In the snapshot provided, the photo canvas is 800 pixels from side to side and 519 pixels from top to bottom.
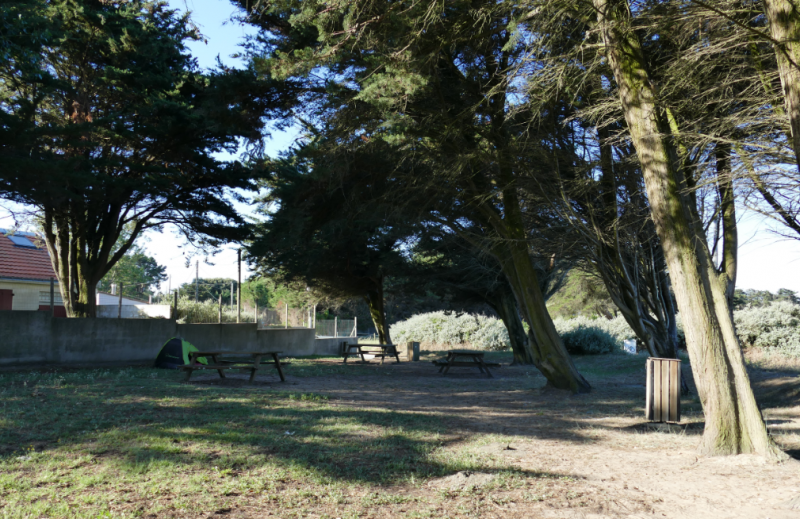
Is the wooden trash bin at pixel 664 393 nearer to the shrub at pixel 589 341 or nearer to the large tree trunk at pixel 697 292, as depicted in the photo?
the large tree trunk at pixel 697 292

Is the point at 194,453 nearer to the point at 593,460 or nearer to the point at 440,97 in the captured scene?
the point at 593,460

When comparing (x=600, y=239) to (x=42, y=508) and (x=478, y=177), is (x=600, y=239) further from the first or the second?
(x=42, y=508)

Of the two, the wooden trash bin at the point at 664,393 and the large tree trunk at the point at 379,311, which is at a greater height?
the large tree trunk at the point at 379,311

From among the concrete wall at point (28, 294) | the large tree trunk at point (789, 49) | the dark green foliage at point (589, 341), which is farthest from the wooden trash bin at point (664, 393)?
the concrete wall at point (28, 294)

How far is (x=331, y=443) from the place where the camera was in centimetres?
571

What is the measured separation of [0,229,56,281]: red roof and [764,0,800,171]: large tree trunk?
2724 cm

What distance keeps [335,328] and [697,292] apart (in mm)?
26073

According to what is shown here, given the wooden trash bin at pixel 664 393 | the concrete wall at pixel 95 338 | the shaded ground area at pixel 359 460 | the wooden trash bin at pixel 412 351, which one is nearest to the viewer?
the shaded ground area at pixel 359 460

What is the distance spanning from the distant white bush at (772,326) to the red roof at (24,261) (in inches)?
1089

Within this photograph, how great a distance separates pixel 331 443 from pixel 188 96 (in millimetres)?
14425

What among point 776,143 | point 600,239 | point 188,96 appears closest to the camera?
point 776,143

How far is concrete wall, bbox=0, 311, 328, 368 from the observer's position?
14320mm

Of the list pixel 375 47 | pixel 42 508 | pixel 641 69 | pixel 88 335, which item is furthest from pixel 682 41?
pixel 88 335

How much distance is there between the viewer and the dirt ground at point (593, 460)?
3916 millimetres
